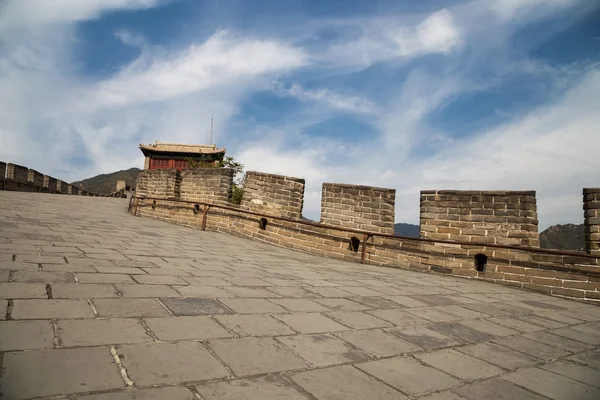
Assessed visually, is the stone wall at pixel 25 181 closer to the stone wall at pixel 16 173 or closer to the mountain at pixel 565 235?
the stone wall at pixel 16 173

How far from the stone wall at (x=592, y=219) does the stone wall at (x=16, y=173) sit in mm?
22090

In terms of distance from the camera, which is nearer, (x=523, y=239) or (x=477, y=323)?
(x=477, y=323)

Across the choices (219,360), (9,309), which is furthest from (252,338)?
(9,309)

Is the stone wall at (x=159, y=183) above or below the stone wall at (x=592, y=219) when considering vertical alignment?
above

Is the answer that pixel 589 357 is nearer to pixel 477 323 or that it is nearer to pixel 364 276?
pixel 477 323

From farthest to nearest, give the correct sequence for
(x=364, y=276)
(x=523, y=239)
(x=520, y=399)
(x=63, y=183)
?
(x=63, y=183) → (x=523, y=239) → (x=364, y=276) → (x=520, y=399)

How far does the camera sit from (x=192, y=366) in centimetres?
158

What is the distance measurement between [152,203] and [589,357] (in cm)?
1156

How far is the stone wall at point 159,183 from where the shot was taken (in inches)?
432

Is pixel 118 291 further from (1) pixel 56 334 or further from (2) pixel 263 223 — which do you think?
(2) pixel 263 223

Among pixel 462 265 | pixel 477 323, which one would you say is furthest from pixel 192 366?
pixel 462 265

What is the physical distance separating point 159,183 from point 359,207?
7244 mm

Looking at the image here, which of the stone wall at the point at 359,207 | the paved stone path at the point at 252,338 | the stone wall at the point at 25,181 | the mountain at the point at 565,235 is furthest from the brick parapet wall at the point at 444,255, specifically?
the stone wall at the point at 25,181

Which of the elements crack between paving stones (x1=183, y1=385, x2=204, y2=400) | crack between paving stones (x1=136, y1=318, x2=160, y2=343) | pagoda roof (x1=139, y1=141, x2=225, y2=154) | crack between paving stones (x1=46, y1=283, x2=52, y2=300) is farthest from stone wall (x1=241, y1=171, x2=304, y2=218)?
pagoda roof (x1=139, y1=141, x2=225, y2=154)
